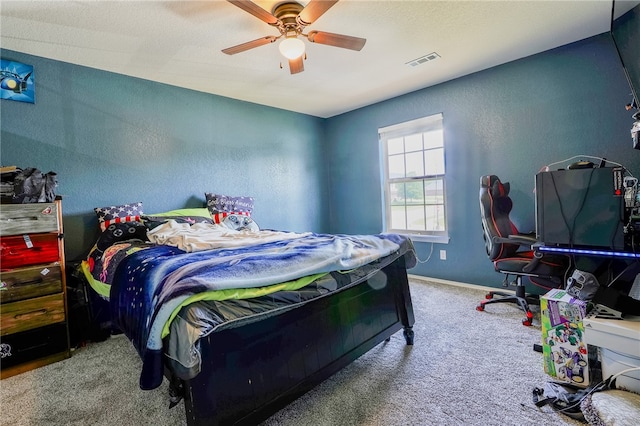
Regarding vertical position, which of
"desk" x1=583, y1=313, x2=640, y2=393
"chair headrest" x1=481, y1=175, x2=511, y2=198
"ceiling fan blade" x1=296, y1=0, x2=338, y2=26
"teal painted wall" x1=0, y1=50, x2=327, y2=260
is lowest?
"desk" x1=583, y1=313, x2=640, y2=393

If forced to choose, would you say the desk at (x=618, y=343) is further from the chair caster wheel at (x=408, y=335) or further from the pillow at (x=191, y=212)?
the pillow at (x=191, y=212)

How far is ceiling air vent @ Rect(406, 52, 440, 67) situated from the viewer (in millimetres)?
2968

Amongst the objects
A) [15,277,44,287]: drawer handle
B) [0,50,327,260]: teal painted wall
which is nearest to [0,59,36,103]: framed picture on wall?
[0,50,327,260]: teal painted wall

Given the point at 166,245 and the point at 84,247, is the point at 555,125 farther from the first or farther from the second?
the point at 84,247

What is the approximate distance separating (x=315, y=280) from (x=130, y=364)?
159 cm

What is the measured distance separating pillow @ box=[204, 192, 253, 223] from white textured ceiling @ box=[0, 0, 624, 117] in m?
1.28

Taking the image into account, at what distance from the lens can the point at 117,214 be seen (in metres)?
2.89

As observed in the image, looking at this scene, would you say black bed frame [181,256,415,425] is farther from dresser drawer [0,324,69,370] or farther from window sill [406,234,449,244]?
window sill [406,234,449,244]

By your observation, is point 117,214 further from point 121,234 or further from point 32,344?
point 32,344

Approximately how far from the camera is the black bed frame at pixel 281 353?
125 centimetres

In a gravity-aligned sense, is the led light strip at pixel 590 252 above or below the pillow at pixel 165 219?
below

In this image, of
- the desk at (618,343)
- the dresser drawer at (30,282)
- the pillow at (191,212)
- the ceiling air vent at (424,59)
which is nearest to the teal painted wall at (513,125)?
the ceiling air vent at (424,59)

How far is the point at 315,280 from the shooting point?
163 centimetres

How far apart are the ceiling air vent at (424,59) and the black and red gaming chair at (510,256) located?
127cm
